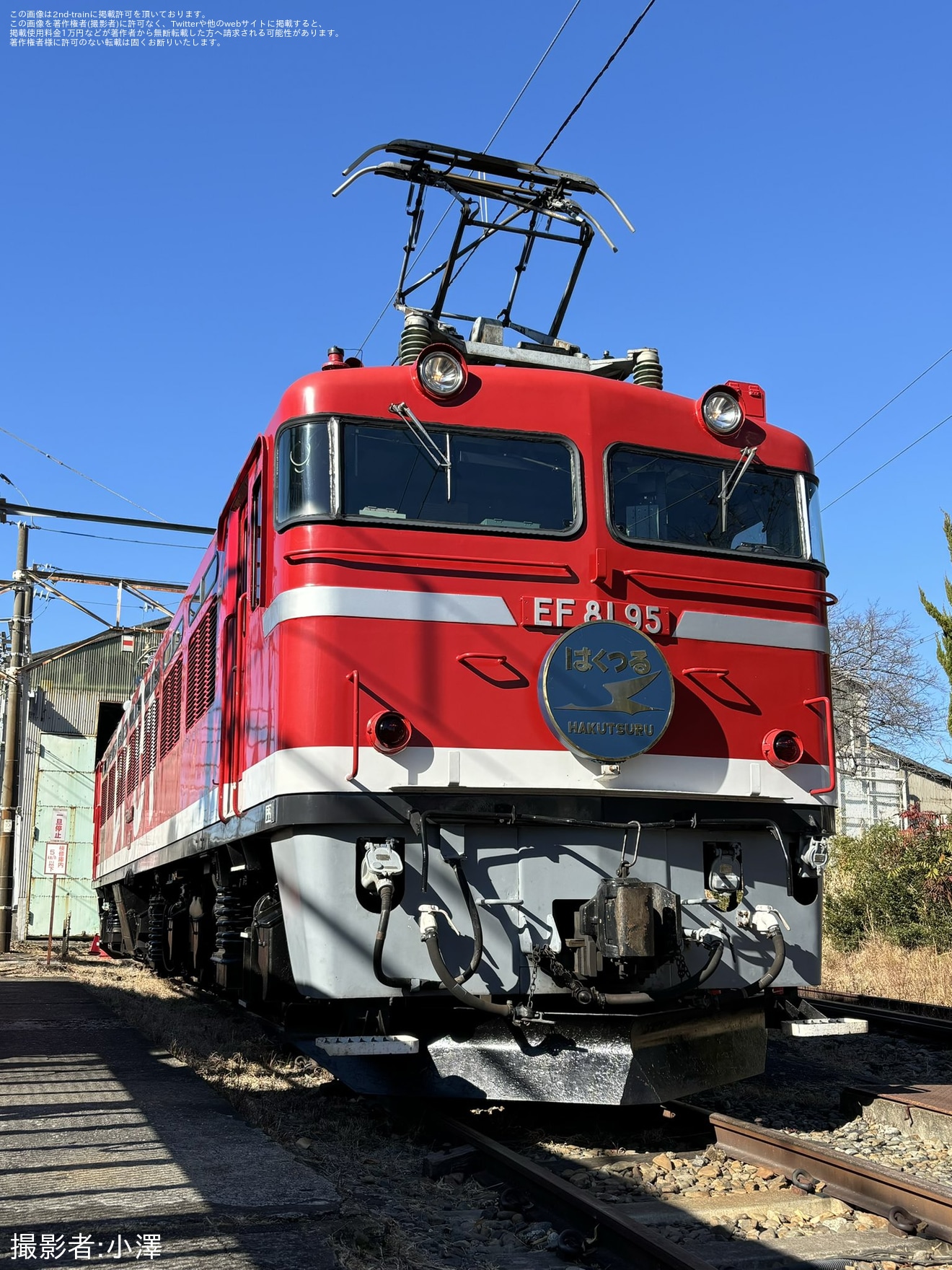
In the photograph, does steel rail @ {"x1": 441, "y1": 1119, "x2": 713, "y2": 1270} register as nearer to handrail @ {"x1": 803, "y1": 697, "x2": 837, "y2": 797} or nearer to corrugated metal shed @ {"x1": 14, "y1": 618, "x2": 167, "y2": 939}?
handrail @ {"x1": 803, "y1": 697, "x2": 837, "y2": 797}

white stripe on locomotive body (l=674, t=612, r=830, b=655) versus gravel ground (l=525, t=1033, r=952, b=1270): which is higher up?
white stripe on locomotive body (l=674, t=612, r=830, b=655)

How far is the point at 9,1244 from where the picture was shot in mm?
4230

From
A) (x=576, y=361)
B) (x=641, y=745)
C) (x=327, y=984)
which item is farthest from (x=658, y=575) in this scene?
(x=327, y=984)

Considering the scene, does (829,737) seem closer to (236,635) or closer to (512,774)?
(512,774)

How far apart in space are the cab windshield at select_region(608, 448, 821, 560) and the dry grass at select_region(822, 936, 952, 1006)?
7164 millimetres

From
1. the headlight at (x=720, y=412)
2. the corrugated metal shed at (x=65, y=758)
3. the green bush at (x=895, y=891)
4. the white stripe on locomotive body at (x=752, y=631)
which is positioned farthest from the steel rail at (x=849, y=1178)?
the corrugated metal shed at (x=65, y=758)

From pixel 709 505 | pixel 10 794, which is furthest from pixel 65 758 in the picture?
pixel 709 505

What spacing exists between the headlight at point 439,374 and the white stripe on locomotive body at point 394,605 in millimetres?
1105

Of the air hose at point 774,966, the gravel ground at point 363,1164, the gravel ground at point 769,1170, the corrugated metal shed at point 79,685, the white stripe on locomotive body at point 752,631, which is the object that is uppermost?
the corrugated metal shed at point 79,685

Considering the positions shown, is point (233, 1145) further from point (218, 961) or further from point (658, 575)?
point (658, 575)

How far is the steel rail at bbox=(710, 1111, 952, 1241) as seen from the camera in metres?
4.61

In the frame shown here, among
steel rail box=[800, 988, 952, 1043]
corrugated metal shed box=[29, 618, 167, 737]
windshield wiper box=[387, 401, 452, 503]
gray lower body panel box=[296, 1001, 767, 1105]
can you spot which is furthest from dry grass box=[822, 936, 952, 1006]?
corrugated metal shed box=[29, 618, 167, 737]

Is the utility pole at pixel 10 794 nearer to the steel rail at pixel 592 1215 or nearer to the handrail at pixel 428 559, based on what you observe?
the handrail at pixel 428 559

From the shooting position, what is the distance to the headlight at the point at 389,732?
5.70 metres
